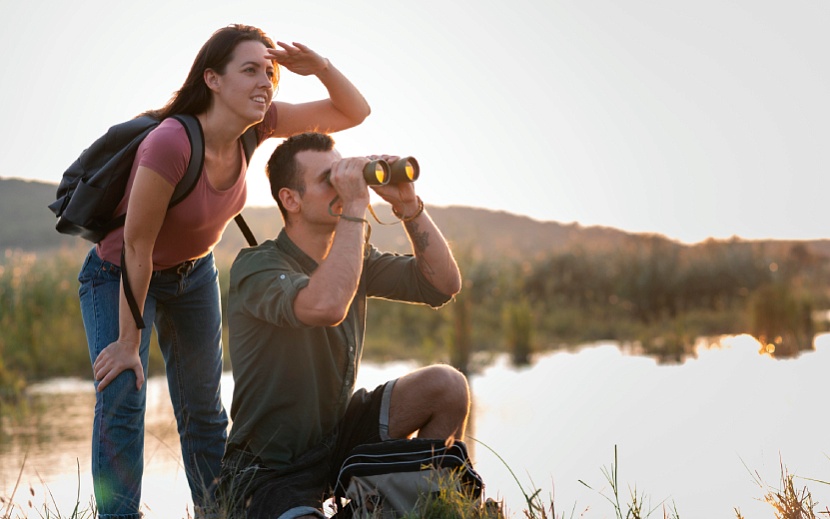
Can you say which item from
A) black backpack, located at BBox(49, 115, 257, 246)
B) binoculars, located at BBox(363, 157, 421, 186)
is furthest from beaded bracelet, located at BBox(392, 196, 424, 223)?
black backpack, located at BBox(49, 115, 257, 246)

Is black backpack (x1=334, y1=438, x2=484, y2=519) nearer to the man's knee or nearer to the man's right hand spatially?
the man's knee

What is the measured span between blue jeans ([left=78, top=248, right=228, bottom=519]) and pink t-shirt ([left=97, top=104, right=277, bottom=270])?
0.08m

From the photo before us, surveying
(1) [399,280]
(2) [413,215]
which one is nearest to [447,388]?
(1) [399,280]

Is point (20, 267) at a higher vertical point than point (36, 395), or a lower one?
higher

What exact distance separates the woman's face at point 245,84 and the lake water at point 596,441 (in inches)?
46.4

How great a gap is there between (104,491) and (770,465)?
3.45m

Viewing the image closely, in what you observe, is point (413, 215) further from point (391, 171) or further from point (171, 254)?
point (171, 254)

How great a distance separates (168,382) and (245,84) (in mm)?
941

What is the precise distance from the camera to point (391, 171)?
91.9 inches

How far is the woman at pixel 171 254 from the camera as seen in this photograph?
229 cm

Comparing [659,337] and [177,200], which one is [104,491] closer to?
[177,200]

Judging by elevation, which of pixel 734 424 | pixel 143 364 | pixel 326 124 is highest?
pixel 326 124

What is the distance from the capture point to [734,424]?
18.2 ft

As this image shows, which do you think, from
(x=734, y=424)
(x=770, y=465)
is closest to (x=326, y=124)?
(x=770, y=465)
